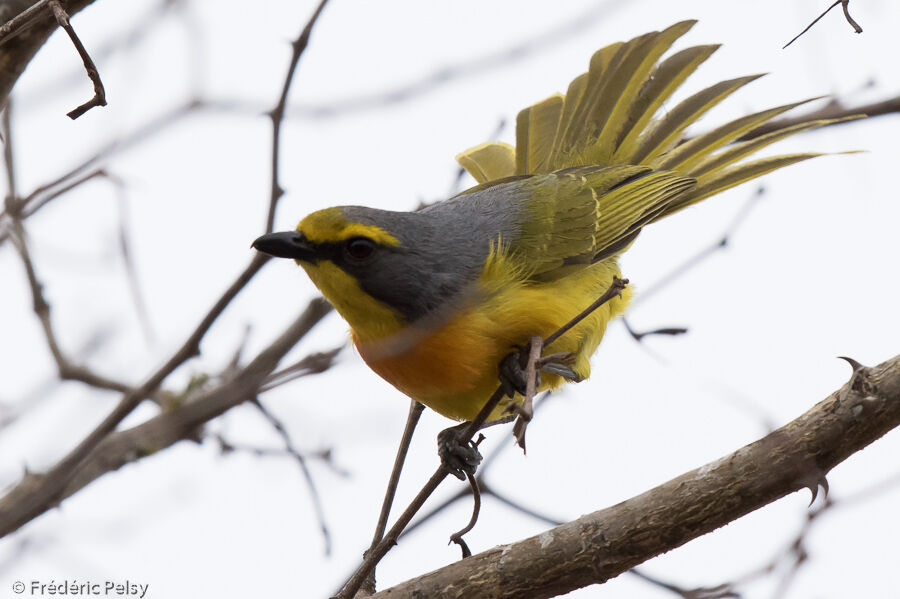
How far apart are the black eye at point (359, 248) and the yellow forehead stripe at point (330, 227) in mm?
24

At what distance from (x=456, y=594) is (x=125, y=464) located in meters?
1.46

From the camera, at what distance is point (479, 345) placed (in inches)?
165

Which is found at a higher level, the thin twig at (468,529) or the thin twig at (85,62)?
the thin twig at (85,62)

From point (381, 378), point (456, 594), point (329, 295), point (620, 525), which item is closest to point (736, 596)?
point (620, 525)

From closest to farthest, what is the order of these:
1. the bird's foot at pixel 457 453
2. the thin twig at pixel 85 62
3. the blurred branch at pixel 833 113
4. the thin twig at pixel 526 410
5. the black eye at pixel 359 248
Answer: the thin twig at pixel 85 62 < the thin twig at pixel 526 410 < the black eye at pixel 359 248 < the bird's foot at pixel 457 453 < the blurred branch at pixel 833 113

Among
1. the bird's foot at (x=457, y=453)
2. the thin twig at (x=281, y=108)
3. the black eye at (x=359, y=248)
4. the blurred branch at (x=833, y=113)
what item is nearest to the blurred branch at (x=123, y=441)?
the thin twig at (x=281, y=108)

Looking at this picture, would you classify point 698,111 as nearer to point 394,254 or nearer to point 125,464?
point 394,254

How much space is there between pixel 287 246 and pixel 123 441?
1032 millimetres

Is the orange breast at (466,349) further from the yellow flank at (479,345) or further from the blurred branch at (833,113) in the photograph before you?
the blurred branch at (833,113)

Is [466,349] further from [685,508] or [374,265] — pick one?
[685,508]

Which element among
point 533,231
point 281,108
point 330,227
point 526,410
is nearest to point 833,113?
point 533,231

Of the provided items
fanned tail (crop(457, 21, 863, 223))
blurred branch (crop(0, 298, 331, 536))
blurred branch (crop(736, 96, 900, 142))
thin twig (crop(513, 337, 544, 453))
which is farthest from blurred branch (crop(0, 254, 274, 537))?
blurred branch (crop(736, 96, 900, 142))

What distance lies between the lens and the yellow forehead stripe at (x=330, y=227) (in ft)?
13.3

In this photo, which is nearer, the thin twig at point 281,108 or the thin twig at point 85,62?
the thin twig at point 85,62
